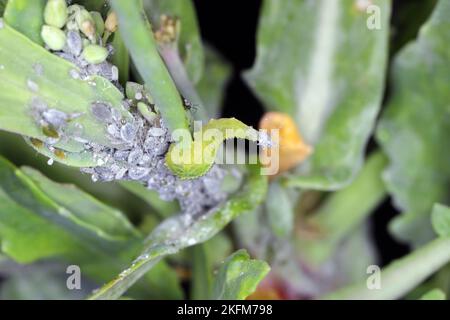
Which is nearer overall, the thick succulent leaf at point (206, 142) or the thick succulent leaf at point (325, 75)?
the thick succulent leaf at point (206, 142)

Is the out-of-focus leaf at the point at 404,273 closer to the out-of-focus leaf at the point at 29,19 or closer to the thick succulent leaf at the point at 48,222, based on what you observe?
the thick succulent leaf at the point at 48,222

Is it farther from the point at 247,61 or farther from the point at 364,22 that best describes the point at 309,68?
the point at 247,61

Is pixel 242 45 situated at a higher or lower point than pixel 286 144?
higher

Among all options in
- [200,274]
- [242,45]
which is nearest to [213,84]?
[242,45]

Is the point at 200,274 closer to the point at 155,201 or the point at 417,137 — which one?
the point at 155,201

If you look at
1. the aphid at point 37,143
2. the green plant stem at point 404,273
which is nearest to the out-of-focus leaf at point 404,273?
the green plant stem at point 404,273

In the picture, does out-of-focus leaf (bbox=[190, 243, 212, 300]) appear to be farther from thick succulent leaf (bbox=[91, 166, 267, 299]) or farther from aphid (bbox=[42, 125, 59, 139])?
aphid (bbox=[42, 125, 59, 139])
